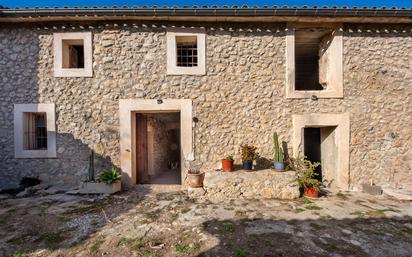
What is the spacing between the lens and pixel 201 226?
3600 millimetres

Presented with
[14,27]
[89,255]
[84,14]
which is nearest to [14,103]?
[14,27]

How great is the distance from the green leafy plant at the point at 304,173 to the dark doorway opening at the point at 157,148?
391 centimetres

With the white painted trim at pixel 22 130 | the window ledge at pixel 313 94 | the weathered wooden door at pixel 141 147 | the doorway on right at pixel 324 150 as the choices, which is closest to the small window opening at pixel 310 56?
the window ledge at pixel 313 94

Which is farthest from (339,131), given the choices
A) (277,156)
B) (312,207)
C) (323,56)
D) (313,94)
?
(312,207)

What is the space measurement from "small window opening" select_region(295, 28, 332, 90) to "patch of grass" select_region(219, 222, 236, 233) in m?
5.40

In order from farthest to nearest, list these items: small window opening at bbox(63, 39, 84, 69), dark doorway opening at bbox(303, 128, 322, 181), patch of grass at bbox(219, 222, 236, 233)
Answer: dark doorway opening at bbox(303, 128, 322, 181), small window opening at bbox(63, 39, 84, 69), patch of grass at bbox(219, 222, 236, 233)

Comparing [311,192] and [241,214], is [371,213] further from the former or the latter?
[241,214]

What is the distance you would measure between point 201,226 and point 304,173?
3.16 m

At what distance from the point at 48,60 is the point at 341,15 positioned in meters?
8.52

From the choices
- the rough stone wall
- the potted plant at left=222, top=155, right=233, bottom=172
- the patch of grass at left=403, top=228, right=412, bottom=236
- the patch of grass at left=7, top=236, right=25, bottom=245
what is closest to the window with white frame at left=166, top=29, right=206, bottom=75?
the rough stone wall

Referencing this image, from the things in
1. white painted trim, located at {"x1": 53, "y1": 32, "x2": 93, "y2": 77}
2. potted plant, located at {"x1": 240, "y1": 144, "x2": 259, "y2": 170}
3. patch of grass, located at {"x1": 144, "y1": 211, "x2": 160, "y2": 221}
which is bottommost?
patch of grass, located at {"x1": 144, "y1": 211, "x2": 160, "y2": 221}

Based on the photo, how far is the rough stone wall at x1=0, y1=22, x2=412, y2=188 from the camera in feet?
19.0

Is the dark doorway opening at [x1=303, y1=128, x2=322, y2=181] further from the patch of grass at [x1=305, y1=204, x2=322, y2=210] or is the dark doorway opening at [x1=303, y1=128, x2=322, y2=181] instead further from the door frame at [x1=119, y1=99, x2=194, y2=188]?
the door frame at [x1=119, y1=99, x2=194, y2=188]

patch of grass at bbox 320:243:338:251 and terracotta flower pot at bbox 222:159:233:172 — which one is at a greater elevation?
terracotta flower pot at bbox 222:159:233:172
